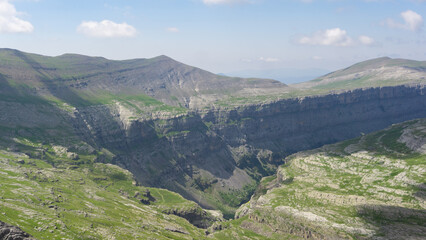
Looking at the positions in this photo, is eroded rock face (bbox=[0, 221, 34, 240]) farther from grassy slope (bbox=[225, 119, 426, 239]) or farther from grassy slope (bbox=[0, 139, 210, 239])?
grassy slope (bbox=[225, 119, 426, 239])

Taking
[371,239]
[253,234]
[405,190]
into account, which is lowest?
[253,234]

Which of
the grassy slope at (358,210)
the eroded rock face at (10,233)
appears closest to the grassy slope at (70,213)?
the eroded rock face at (10,233)

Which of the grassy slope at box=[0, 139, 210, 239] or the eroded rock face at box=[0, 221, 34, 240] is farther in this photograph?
the grassy slope at box=[0, 139, 210, 239]

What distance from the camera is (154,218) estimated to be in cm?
17638

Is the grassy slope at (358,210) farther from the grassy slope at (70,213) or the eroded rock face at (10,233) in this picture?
the eroded rock face at (10,233)

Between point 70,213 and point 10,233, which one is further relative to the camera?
point 70,213

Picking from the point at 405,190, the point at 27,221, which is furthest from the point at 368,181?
the point at 27,221

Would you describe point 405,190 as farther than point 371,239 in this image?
Yes

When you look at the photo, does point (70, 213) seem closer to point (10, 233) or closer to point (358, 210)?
point (10, 233)

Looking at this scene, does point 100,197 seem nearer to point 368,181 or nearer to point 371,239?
point 371,239

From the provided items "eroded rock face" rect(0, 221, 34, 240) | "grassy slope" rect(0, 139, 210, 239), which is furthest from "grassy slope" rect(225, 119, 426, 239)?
"eroded rock face" rect(0, 221, 34, 240)

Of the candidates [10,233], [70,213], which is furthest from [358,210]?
[10,233]

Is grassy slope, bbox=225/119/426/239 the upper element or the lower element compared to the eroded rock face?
lower

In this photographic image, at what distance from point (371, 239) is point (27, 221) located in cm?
14064
